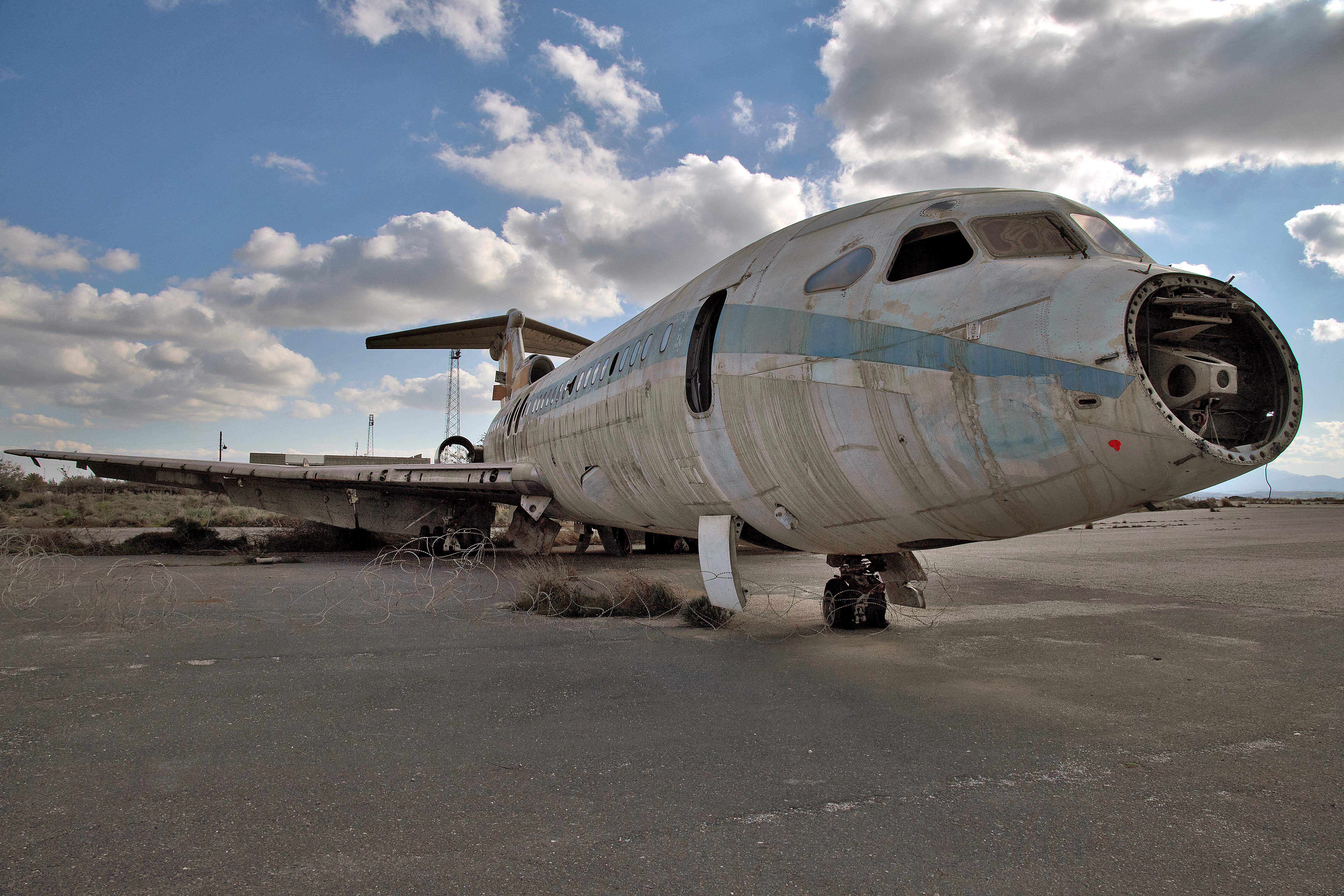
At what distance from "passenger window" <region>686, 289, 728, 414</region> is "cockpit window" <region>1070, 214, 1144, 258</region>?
2599 mm

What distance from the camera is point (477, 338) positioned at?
20.4 meters

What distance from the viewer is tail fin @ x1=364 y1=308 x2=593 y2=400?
19.0m

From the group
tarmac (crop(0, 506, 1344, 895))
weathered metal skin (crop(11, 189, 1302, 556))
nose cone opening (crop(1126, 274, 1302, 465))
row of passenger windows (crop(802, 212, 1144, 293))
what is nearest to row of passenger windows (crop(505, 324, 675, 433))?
weathered metal skin (crop(11, 189, 1302, 556))

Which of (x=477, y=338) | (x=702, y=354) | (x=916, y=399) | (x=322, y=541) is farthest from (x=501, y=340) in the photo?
(x=916, y=399)

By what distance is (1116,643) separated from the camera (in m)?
6.02

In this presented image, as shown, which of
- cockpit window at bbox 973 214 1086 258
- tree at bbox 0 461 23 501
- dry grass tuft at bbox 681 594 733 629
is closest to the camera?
cockpit window at bbox 973 214 1086 258

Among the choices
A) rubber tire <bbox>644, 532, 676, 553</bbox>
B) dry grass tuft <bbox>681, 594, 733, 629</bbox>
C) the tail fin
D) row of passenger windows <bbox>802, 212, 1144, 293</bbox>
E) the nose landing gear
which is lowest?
rubber tire <bbox>644, 532, 676, 553</bbox>

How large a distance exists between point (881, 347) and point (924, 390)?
16.2 inches

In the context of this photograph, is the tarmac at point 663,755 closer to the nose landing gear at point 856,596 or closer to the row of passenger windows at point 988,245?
the nose landing gear at point 856,596

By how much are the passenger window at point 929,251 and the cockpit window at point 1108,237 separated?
0.70 metres

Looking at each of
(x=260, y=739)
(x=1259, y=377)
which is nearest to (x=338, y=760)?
(x=260, y=739)

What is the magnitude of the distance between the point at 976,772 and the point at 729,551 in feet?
9.02

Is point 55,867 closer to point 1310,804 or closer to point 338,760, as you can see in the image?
point 338,760

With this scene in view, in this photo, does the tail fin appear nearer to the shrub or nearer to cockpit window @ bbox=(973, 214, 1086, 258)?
the shrub
